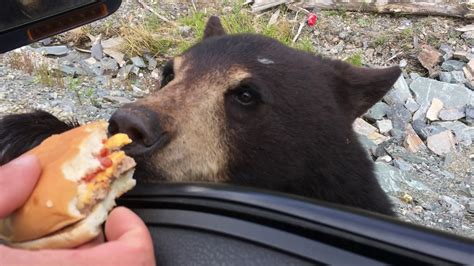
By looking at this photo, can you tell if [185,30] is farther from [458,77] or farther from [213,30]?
[213,30]

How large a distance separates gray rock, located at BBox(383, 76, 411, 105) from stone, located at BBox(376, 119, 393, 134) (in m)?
0.32

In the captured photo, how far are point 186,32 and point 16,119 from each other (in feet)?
17.7

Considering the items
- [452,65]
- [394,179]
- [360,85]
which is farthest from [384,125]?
[360,85]

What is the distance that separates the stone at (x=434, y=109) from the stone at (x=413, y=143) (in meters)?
0.42

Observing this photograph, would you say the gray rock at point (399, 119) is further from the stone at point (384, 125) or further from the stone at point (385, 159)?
the stone at point (385, 159)

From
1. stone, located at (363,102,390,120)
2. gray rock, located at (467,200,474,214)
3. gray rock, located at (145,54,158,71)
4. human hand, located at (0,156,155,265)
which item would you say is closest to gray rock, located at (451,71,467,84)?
stone, located at (363,102,390,120)

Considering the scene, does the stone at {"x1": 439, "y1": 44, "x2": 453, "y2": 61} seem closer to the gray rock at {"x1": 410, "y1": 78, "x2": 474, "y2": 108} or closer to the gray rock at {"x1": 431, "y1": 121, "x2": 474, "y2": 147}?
the gray rock at {"x1": 410, "y1": 78, "x2": 474, "y2": 108}

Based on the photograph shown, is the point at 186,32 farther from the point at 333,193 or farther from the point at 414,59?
the point at 333,193

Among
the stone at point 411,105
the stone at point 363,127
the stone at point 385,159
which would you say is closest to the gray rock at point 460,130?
the stone at point 411,105

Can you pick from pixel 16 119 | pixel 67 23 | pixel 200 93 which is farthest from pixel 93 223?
pixel 67 23

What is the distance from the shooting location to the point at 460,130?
229 inches

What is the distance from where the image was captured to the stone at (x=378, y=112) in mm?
5938

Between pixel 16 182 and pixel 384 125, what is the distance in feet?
16.2

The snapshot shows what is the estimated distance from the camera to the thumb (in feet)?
3.82
